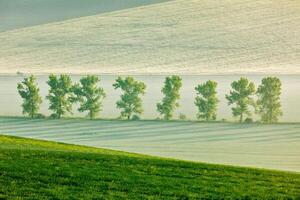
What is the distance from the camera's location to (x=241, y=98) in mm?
51375

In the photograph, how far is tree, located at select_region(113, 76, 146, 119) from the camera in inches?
2015

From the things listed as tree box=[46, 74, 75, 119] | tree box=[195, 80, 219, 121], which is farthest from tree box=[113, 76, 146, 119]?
tree box=[195, 80, 219, 121]

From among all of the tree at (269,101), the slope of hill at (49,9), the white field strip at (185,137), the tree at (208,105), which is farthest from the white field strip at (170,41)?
the white field strip at (185,137)

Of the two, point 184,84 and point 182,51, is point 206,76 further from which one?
point 182,51

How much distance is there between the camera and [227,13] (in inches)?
3920

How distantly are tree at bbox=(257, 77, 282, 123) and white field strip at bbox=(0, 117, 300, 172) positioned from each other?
3758 millimetres

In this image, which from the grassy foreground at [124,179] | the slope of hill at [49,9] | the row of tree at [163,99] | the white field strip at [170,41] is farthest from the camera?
the slope of hill at [49,9]

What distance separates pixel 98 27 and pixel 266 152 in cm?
6330

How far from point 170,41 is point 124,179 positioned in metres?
68.3

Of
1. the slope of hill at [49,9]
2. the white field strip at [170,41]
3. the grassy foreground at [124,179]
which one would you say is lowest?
the grassy foreground at [124,179]

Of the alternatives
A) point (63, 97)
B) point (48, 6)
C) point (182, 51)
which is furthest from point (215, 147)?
point (48, 6)

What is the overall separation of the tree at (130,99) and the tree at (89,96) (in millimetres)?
1617

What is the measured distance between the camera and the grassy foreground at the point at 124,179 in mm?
18266

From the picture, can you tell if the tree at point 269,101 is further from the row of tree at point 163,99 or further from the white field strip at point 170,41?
the white field strip at point 170,41
